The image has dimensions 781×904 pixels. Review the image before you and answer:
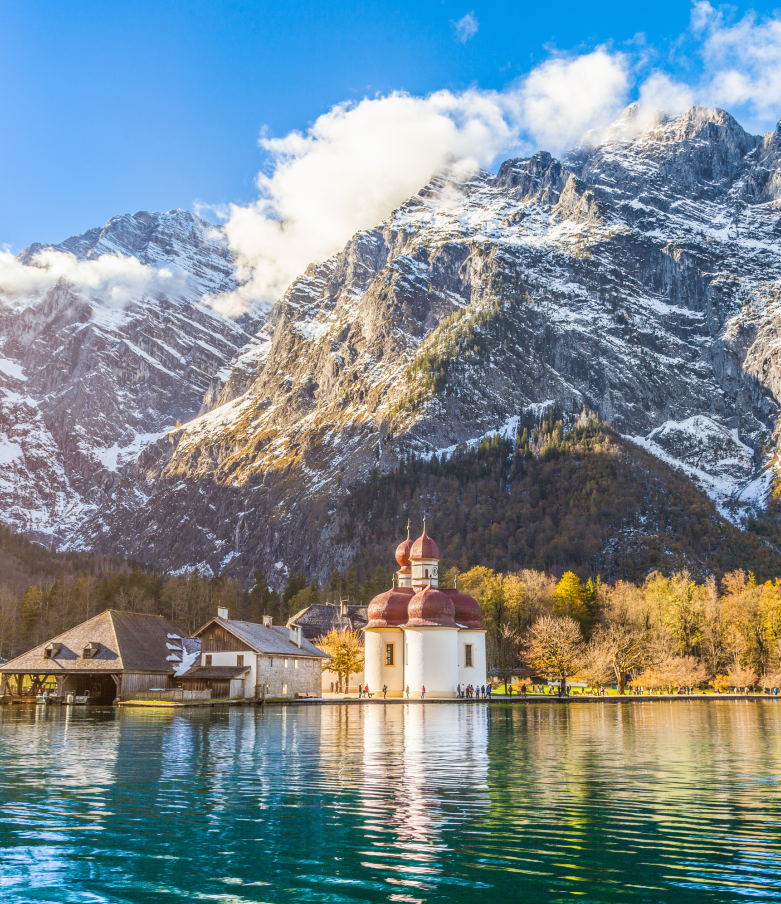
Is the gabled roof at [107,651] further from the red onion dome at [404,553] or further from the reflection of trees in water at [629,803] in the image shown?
the reflection of trees in water at [629,803]

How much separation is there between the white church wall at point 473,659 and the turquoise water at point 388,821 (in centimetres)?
5353

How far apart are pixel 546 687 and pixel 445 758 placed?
88.7m

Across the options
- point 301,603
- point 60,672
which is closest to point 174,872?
point 60,672

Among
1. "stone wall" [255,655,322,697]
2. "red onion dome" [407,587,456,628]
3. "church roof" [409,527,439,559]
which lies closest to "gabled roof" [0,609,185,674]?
"stone wall" [255,655,322,697]

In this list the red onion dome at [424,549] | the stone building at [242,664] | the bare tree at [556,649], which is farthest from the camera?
the bare tree at [556,649]

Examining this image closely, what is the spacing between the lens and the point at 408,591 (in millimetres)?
99875

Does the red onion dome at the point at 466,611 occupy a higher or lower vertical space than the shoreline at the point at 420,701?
higher

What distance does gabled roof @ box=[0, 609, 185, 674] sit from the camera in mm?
82562

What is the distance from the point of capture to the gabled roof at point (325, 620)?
396 feet

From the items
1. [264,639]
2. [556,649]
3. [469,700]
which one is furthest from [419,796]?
[556,649]

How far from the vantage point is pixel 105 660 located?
83188mm

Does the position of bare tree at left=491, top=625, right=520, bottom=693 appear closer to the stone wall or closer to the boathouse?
the stone wall

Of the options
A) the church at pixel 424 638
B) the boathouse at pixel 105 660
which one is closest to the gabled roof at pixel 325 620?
the church at pixel 424 638

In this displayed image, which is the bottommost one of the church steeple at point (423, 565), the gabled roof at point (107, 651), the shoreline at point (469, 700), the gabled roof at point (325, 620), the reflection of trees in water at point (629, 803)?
the shoreline at point (469, 700)
